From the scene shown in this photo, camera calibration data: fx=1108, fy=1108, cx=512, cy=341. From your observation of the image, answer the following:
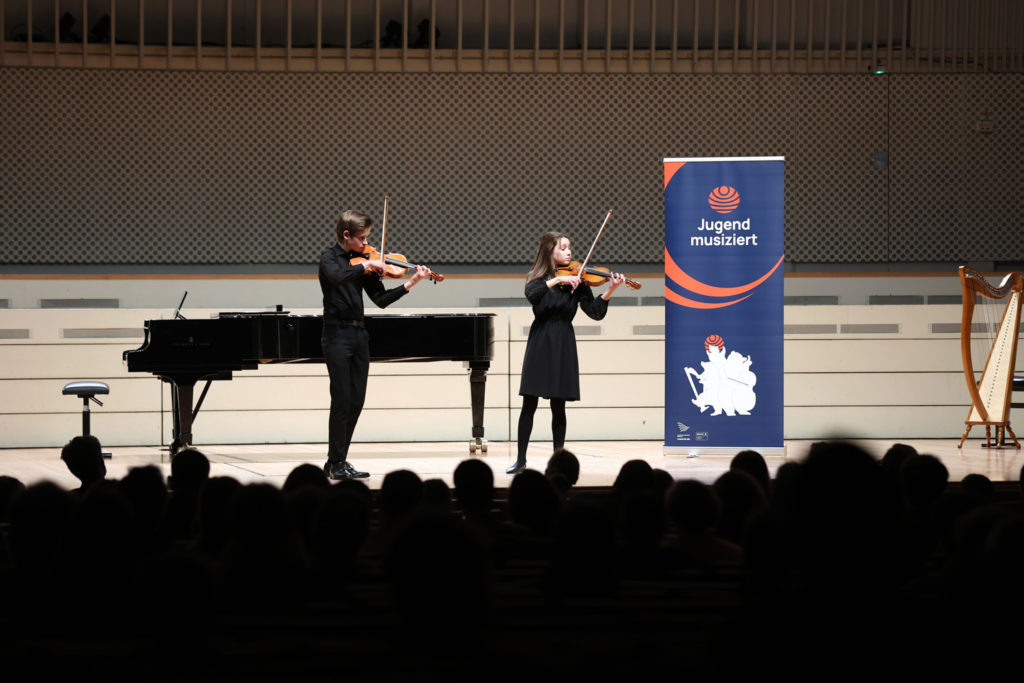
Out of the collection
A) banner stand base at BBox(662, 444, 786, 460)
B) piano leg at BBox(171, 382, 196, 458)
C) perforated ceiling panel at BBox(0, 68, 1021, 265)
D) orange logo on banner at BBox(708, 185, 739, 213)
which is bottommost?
banner stand base at BBox(662, 444, 786, 460)

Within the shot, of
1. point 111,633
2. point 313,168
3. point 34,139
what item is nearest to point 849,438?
point 111,633

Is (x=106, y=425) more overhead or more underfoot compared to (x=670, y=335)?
more underfoot

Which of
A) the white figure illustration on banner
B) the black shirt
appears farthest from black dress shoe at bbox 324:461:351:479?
the white figure illustration on banner

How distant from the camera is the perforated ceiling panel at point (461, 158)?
320 inches

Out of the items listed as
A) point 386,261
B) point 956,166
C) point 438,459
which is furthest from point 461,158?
point 956,166

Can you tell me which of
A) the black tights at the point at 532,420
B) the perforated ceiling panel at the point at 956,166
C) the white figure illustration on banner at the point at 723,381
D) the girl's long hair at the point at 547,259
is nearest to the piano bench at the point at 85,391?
the black tights at the point at 532,420

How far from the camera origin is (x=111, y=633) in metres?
1.25

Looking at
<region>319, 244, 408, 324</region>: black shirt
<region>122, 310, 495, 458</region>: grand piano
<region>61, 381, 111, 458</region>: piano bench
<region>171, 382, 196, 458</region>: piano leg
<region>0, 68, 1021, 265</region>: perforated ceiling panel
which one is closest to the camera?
<region>319, 244, 408, 324</region>: black shirt

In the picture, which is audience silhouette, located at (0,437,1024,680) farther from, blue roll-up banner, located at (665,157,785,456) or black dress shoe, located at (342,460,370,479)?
blue roll-up banner, located at (665,157,785,456)

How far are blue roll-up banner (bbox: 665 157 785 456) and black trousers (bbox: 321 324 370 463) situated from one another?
1599 mm

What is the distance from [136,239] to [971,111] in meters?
6.36

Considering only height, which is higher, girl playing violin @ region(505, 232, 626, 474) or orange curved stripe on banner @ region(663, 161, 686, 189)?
orange curved stripe on banner @ region(663, 161, 686, 189)

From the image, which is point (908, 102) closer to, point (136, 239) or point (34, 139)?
point (136, 239)

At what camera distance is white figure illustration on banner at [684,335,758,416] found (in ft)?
18.6
